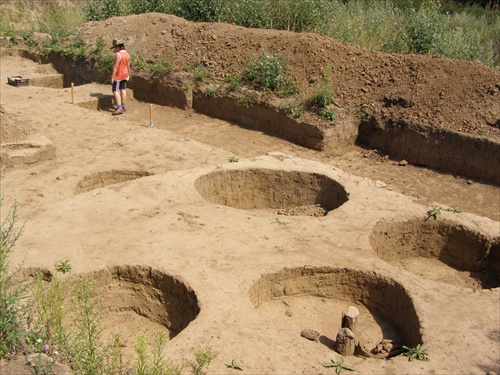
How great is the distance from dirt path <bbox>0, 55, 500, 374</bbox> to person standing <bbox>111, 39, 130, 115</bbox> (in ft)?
7.75

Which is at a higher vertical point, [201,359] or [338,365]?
[201,359]

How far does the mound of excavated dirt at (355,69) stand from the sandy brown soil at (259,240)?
7cm

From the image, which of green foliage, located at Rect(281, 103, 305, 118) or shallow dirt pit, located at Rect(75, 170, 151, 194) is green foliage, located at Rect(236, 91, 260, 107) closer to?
green foliage, located at Rect(281, 103, 305, 118)

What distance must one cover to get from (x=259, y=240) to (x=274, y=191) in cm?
232

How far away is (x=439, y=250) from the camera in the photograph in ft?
25.6

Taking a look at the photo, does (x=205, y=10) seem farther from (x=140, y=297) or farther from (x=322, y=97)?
(x=140, y=297)

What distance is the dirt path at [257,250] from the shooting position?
526 cm

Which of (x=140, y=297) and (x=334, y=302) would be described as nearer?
(x=140, y=297)

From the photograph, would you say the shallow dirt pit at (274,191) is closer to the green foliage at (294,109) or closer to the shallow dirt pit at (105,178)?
the shallow dirt pit at (105,178)

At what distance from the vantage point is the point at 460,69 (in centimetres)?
1145

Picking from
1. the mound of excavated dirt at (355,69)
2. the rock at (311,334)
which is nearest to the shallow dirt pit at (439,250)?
the rock at (311,334)

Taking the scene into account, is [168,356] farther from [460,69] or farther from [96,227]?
[460,69]

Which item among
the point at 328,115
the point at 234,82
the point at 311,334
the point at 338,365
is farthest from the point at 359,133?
the point at 338,365

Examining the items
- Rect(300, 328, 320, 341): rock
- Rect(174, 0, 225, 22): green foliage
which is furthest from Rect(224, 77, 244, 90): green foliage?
Rect(300, 328, 320, 341): rock
